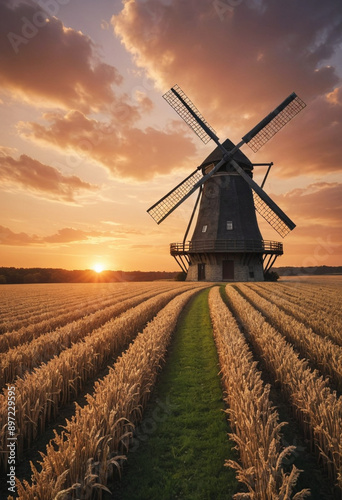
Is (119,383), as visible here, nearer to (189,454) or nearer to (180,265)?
(189,454)

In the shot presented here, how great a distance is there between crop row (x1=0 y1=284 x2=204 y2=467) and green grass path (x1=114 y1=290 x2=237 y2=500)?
64.4 inches

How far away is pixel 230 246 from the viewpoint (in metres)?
33.9

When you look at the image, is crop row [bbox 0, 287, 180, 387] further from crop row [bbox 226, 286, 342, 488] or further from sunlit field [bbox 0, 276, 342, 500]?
crop row [bbox 226, 286, 342, 488]

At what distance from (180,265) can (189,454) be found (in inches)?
1389

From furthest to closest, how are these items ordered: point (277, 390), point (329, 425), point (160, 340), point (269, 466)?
point (160, 340) < point (277, 390) < point (329, 425) < point (269, 466)

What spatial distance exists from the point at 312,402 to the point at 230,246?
30057 millimetres

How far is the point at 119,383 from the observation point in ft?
15.4

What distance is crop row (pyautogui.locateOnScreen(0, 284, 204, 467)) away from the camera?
4.28m

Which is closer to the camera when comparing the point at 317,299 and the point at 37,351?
the point at 37,351

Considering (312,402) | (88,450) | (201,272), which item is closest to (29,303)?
(88,450)

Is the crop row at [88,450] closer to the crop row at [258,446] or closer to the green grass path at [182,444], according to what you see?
the green grass path at [182,444]

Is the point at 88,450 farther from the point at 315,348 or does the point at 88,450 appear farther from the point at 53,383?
the point at 315,348

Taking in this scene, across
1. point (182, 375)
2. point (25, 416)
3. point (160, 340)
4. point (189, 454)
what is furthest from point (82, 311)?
point (189, 454)

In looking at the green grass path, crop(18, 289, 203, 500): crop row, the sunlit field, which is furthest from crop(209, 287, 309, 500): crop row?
crop(18, 289, 203, 500): crop row
